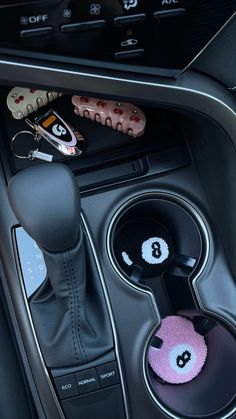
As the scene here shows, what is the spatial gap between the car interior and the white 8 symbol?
0.03m

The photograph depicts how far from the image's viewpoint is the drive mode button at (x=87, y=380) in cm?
83

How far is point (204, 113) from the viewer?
79 cm

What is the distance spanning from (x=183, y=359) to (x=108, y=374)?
141mm

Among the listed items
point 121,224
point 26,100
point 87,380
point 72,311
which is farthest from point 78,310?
point 26,100

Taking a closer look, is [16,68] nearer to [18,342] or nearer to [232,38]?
[232,38]

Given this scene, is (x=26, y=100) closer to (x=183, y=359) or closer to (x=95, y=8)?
(x=95, y=8)

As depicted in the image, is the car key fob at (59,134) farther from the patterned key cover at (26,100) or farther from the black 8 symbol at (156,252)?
the black 8 symbol at (156,252)

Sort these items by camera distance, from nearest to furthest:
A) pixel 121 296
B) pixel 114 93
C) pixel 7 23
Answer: pixel 7 23
pixel 114 93
pixel 121 296

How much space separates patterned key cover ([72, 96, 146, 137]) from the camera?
89cm

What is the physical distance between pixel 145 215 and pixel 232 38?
33cm

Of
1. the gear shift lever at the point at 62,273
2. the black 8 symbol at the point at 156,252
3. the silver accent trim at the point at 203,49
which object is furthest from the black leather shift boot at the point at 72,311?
the silver accent trim at the point at 203,49

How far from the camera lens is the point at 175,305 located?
3.23ft

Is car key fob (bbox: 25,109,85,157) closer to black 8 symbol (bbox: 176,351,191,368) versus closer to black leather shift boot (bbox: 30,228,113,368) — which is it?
black leather shift boot (bbox: 30,228,113,368)

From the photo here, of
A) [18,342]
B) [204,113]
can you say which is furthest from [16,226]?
[204,113]
